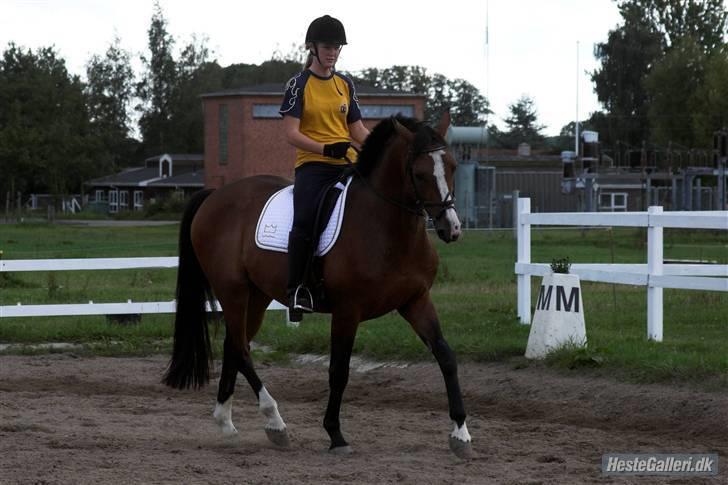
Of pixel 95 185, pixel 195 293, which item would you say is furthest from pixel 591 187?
→ pixel 95 185

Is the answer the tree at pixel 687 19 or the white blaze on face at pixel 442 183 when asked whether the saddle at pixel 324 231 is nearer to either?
the white blaze on face at pixel 442 183

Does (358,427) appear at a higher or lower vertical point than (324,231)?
lower

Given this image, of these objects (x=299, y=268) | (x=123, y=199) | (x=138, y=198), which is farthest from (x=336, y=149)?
(x=123, y=199)

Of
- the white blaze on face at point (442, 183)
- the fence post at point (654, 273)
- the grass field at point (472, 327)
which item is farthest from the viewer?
the fence post at point (654, 273)

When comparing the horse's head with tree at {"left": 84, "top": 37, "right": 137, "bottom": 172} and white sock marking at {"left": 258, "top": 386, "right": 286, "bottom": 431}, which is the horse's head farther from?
tree at {"left": 84, "top": 37, "right": 137, "bottom": 172}

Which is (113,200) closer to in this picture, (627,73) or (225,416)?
(627,73)

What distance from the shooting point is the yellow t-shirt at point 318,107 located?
26.7 ft

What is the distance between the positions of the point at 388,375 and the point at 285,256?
127 inches

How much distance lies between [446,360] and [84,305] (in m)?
7.74

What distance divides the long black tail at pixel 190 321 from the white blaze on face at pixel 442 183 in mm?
2983

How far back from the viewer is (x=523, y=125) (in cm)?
11019

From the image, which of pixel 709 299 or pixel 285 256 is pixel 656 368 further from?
pixel 709 299

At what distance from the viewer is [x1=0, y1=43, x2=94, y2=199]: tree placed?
69.1 metres

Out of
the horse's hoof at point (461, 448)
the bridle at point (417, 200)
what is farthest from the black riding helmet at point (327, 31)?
the horse's hoof at point (461, 448)
